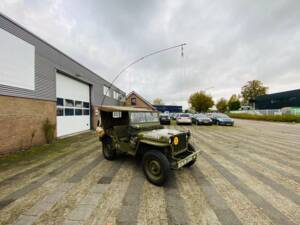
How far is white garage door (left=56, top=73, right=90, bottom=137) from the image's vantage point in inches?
360

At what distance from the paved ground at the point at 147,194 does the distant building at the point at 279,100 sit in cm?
3978

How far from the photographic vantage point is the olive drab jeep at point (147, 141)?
3.31 m

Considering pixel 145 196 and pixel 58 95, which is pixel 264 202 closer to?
pixel 145 196

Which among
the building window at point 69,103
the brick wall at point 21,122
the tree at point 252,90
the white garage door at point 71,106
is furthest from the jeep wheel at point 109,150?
the tree at point 252,90

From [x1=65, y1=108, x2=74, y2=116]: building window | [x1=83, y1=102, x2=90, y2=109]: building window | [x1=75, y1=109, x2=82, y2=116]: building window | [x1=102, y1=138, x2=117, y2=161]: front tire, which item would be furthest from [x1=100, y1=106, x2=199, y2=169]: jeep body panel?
[x1=83, y1=102, x2=90, y2=109]: building window

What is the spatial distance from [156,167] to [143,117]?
1.81 meters

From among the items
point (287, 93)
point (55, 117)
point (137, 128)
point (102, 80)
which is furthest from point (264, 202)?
point (287, 93)

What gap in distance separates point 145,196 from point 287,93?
151ft

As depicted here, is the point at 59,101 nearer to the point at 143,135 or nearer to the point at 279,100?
the point at 143,135

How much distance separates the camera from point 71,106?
10.3 m

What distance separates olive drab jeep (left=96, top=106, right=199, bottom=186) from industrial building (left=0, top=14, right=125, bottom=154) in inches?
168

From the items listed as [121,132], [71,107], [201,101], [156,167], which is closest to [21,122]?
[71,107]

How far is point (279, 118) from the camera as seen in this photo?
72.8ft

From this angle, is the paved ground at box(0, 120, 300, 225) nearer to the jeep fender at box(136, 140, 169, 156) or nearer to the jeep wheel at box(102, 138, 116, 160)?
the jeep wheel at box(102, 138, 116, 160)
